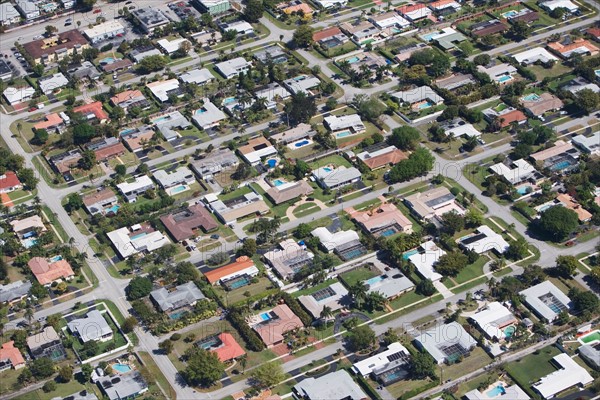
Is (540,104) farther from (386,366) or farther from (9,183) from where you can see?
(9,183)

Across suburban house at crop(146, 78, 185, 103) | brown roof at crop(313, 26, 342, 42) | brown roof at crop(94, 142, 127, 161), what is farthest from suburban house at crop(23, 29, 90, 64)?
brown roof at crop(313, 26, 342, 42)

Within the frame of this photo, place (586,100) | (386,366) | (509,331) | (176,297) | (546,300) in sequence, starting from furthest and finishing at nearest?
1. (586,100)
2. (176,297)
3. (546,300)
4. (509,331)
5. (386,366)

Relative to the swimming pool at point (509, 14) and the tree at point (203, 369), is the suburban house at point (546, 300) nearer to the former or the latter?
the tree at point (203, 369)

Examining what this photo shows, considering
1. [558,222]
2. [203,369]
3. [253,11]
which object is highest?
[253,11]

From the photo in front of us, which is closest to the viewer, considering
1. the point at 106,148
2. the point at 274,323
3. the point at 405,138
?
the point at 274,323

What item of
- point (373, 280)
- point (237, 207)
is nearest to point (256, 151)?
point (237, 207)

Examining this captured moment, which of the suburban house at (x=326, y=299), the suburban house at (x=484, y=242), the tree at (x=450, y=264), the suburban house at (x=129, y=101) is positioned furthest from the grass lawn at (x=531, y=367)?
the suburban house at (x=129, y=101)

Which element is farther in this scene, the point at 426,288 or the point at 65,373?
the point at 426,288
